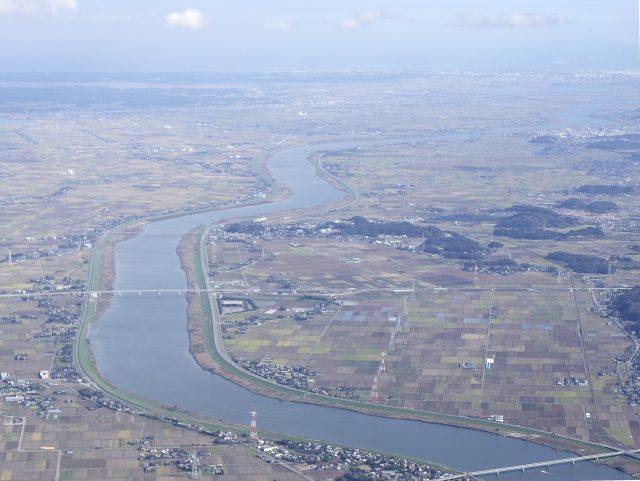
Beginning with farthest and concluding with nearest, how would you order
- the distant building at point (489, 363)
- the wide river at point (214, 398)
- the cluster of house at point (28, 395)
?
1. the distant building at point (489, 363)
2. the cluster of house at point (28, 395)
3. the wide river at point (214, 398)

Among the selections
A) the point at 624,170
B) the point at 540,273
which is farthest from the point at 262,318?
the point at 624,170

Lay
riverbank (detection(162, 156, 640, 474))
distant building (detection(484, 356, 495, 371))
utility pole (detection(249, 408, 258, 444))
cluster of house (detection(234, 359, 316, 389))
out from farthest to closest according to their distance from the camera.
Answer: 1. distant building (detection(484, 356, 495, 371))
2. cluster of house (detection(234, 359, 316, 389))
3. riverbank (detection(162, 156, 640, 474))
4. utility pole (detection(249, 408, 258, 444))

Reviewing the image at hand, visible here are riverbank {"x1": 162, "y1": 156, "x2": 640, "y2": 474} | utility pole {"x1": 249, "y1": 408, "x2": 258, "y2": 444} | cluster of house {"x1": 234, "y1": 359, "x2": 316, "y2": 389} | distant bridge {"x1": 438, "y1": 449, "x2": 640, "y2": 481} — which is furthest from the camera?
cluster of house {"x1": 234, "y1": 359, "x2": 316, "y2": 389}

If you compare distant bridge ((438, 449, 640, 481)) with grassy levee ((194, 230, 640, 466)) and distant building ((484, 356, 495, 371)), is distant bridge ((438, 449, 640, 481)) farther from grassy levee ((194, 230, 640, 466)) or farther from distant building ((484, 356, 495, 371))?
distant building ((484, 356, 495, 371))

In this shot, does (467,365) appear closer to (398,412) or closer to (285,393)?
(398,412)

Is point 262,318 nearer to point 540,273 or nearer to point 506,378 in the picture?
point 506,378

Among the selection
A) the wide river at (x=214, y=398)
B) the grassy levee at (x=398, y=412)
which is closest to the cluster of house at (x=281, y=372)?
the grassy levee at (x=398, y=412)

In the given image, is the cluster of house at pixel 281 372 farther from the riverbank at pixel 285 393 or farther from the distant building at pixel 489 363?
the distant building at pixel 489 363

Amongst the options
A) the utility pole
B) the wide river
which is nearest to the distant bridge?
the wide river
